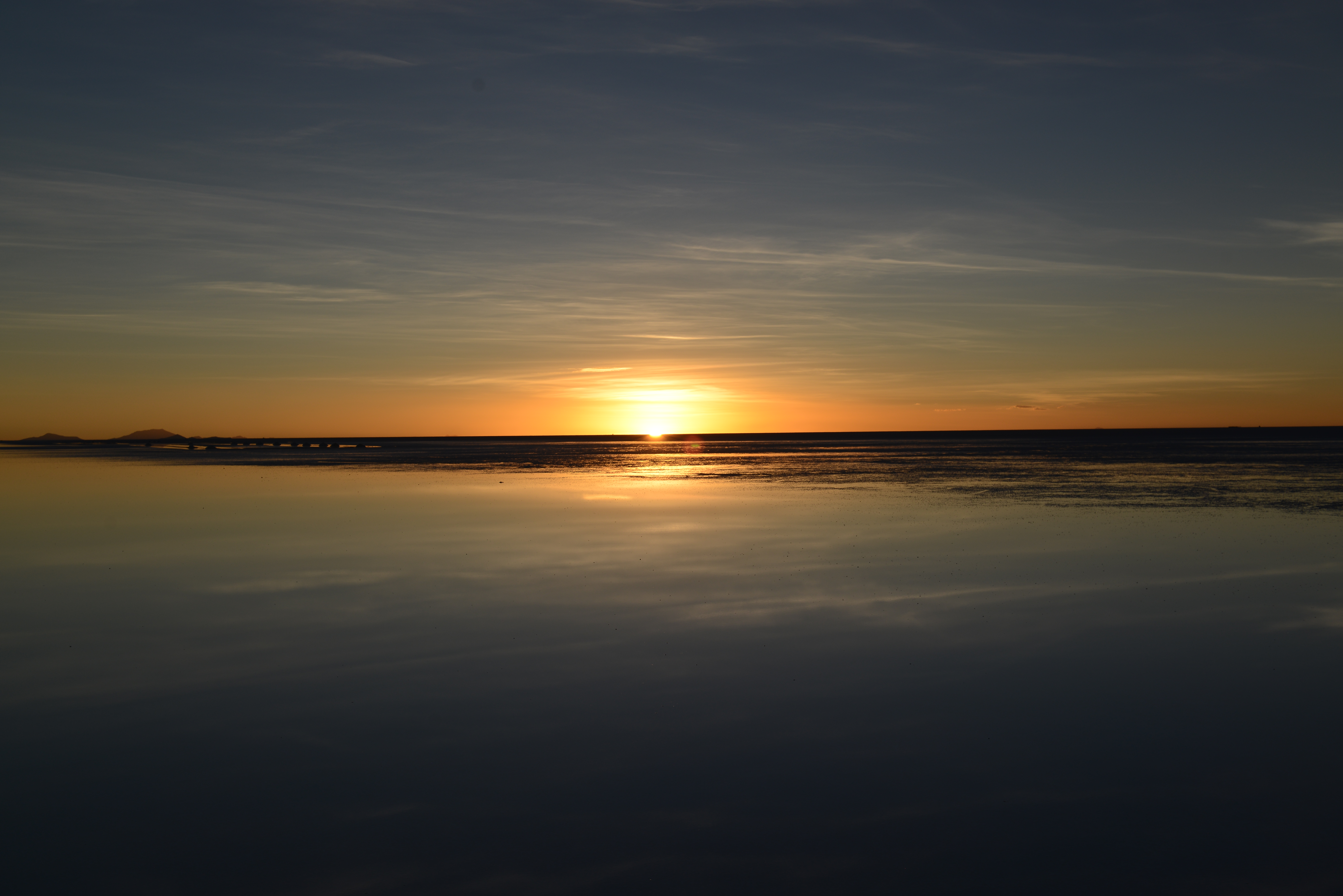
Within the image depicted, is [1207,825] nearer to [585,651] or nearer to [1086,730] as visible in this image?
[1086,730]

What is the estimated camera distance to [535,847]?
6.40m

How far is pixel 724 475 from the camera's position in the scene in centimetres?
5009

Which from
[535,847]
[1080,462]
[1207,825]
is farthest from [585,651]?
[1080,462]

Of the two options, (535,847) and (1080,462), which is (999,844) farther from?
(1080,462)

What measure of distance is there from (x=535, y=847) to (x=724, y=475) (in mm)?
43876

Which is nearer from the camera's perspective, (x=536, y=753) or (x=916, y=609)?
(x=536, y=753)

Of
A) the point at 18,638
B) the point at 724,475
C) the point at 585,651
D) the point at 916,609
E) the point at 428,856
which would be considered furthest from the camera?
the point at 724,475

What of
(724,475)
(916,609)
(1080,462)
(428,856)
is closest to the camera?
(428,856)

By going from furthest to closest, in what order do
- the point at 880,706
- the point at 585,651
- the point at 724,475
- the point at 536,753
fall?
the point at 724,475, the point at 585,651, the point at 880,706, the point at 536,753

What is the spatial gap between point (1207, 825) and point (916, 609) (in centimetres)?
722

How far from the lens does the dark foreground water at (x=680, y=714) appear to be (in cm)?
625

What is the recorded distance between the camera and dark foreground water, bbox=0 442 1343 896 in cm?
625

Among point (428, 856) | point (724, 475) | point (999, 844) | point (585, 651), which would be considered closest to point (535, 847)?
point (428, 856)

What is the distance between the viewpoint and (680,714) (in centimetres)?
912
